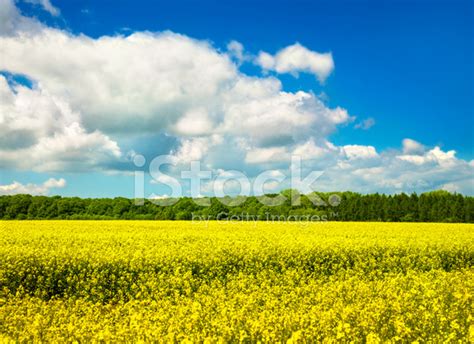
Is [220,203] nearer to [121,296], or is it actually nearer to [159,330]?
[121,296]

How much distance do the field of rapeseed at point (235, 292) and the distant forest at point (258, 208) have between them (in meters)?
40.3

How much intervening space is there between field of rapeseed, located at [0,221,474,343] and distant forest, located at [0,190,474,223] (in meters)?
40.3

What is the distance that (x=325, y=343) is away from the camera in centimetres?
552

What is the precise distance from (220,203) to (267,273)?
184ft

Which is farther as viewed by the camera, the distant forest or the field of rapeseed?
the distant forest

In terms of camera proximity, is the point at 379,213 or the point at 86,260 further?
the point at 379,213

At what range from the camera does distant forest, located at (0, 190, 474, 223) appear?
198 ft

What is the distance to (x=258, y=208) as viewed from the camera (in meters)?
69.6

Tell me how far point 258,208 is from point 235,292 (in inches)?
2359

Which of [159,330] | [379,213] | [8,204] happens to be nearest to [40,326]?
[159,330]

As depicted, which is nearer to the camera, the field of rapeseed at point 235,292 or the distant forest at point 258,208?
the field of rapeseed at point 235,292

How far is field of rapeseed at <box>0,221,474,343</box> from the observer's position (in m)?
6.42

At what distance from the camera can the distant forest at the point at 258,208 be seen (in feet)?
198

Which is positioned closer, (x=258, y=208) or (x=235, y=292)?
(x=235, y=292)
